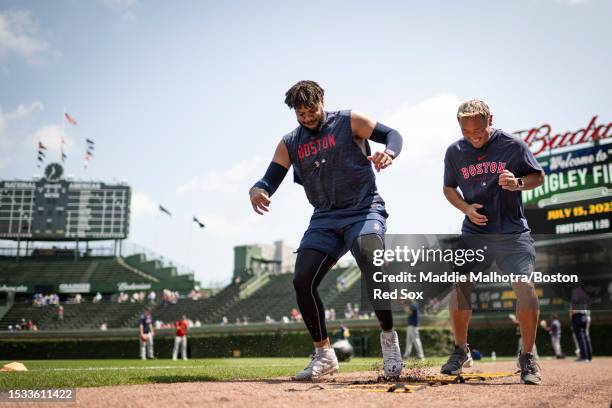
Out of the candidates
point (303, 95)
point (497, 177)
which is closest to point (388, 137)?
point (303, 95)

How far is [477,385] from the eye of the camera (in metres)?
4.47

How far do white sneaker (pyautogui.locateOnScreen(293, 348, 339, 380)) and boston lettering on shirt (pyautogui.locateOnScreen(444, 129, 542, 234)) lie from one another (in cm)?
167

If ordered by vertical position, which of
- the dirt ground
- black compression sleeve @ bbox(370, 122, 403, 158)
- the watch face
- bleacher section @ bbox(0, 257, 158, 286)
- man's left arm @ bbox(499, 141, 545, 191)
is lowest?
the dirt ground

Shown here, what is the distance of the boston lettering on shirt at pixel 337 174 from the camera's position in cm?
495

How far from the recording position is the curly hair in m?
4.82

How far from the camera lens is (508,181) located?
4.60m

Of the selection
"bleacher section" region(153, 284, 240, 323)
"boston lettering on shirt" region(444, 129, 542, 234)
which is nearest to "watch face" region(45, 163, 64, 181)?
"bleacher section" region(153, 284, 240, 323)

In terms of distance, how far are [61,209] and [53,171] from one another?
12.8 feet

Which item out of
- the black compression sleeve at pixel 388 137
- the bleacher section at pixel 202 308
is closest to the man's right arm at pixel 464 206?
the black compression sleeve at pixel 388 137

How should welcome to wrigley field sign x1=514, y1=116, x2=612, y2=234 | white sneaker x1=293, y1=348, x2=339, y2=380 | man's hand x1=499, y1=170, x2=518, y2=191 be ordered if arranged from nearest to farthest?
man's hand x1=499, y1=170, x2=518, y2=191 → white sneaker x1=293, y1=348, x2=339, y2=380 → welcome to wrigley field sign x1=514, y1=116, x2=612, y2=234

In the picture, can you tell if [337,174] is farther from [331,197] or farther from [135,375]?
[135,375]

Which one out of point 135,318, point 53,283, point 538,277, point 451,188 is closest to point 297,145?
point 451,188

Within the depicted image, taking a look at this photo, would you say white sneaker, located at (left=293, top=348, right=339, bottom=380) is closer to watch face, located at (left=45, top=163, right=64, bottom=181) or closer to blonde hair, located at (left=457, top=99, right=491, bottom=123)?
blonde hair, located at (left=457, top=99, right=491, bottom=123)

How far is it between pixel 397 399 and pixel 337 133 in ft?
7.81
